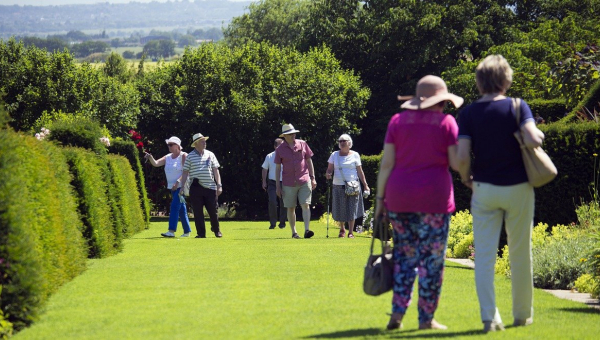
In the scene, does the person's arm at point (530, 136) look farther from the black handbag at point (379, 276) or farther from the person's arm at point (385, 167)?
the black handbag at point (379, 276)

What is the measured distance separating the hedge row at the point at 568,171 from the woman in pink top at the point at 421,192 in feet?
21.8

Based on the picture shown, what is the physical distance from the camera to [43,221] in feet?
31.8

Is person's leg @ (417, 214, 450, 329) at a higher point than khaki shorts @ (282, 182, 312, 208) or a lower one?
higher

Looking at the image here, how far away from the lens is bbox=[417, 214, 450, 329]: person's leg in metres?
7.19

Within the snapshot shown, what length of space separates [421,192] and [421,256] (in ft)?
1.72

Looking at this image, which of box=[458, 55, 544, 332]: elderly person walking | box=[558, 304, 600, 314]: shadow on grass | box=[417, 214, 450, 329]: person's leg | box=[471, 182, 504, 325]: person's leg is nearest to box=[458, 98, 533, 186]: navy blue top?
box=[458, 55, 544, 332]: elderly person walking

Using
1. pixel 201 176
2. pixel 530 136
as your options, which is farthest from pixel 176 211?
pixel 530 136

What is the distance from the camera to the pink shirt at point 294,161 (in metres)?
17.5

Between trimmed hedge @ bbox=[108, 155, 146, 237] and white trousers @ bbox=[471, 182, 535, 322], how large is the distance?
10.1m

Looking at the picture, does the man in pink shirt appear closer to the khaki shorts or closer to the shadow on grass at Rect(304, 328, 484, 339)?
the khaki shorts

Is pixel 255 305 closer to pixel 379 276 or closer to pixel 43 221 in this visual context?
pixel 379 276

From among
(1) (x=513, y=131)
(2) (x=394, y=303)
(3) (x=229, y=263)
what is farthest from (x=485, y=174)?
(3) (x=229, y=263)

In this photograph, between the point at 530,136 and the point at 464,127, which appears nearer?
the point at 530,136

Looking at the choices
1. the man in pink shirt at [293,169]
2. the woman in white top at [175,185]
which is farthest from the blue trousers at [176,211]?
the man in pink shirt at [293,169]
